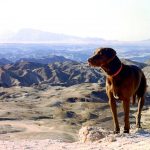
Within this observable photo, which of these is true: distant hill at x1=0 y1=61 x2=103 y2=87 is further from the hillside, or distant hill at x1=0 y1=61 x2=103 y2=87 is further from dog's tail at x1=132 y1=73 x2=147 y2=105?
dog's tail at x1=132 y1=73 x2=147 y2=105

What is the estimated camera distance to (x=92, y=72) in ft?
437

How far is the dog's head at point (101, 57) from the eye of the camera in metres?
9.48

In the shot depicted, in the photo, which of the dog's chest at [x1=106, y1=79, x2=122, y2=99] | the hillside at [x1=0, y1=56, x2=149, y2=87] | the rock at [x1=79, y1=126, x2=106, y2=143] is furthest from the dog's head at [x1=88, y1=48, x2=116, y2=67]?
the hillside at [x1=0, y1=56, x2=149, y2=87]

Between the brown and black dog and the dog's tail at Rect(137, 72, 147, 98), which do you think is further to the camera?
the dog's tail at Rect(137, 72, 147, 98)

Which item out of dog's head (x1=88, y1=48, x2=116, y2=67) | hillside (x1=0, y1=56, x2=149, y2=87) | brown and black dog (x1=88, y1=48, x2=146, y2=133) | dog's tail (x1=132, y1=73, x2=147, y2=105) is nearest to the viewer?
dog's head (x1=88, y1=48, x2=116, y2=67)

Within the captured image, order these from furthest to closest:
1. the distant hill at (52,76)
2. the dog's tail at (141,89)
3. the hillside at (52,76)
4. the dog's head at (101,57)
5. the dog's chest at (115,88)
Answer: the distant hill at (52,76), the hillside at (52,76), the dog's tail at (141,89), the dog's chest at (115,88), the dog's head at (101,57)

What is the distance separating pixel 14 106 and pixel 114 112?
178 ft

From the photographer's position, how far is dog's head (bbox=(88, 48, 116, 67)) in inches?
373

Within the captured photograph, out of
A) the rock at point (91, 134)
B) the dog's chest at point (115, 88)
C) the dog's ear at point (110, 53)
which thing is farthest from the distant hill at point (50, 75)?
the dog's ear at point (110, 53)

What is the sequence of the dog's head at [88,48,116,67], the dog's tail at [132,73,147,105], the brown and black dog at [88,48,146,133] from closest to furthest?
the dog's head at [88,48,116,67] → the brown and black dog at [88,48,146,133] → the dog's tail at [132,73,147,105]

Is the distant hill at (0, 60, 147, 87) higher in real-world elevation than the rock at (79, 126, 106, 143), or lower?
lower

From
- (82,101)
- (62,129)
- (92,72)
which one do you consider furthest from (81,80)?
(62,129)

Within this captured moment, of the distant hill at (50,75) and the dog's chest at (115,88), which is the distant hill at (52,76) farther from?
the dog's chest at (115,88)

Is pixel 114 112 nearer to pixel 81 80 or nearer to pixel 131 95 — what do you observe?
pixel 131 95
